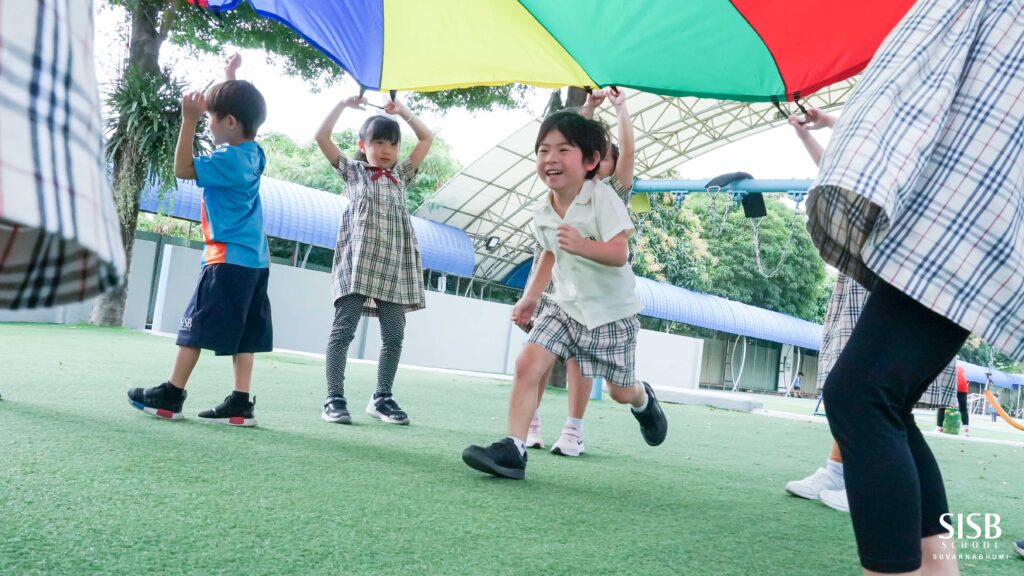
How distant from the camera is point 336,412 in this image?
11.6 ft

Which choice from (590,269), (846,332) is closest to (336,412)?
(590,269)

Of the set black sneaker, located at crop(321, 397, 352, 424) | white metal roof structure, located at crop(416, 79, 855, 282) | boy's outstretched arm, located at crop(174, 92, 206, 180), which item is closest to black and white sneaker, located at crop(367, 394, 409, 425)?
black sneaker, located at crop(321, 397, 352, 424)

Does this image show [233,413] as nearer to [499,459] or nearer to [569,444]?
[499,459]

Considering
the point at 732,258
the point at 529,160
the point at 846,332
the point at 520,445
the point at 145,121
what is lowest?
the point at 520,445

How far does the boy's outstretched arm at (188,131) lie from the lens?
2.61 meters

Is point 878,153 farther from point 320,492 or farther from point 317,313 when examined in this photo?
point 317,313

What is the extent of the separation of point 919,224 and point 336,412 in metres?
2.84

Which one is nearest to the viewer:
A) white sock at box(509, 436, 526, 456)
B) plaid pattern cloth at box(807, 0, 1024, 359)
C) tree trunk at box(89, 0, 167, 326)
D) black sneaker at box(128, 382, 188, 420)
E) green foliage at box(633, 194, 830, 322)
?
plaid pattern cloth at box(807, 0, 1024, 359)

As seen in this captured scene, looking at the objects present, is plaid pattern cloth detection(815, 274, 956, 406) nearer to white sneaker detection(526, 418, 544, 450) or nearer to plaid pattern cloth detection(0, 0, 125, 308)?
white sneaker detection(526, 418, 544, 450)

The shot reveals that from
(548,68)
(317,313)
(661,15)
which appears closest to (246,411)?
(548,68)

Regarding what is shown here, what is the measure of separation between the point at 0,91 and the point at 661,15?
3.48 m

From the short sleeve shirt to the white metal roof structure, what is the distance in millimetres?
15607

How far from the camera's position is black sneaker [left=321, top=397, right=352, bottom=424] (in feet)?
11.5

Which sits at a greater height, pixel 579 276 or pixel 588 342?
pixel 579 276
